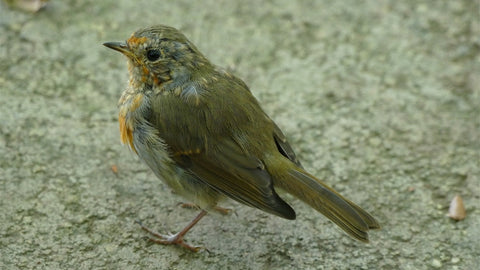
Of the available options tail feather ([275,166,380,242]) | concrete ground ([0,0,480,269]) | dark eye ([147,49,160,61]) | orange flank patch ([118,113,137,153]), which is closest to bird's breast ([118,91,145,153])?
orange flank patch ([118,113,137,153])

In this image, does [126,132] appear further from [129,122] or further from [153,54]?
[153,54]

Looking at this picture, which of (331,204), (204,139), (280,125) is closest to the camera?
(331,204)

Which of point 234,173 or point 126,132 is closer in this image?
point 234,173

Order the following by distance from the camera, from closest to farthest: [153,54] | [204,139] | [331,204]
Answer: [331,204] < [204,139] < [153,54]

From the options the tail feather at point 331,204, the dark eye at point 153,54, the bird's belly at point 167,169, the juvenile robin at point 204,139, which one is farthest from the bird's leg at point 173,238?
the dark eye at point 153,54

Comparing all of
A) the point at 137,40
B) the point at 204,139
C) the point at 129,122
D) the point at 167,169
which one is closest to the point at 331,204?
the point at 204,139

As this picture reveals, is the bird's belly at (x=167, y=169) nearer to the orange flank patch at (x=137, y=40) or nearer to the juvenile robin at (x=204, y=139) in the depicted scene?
the juvenile robin at (x=204, y=139)

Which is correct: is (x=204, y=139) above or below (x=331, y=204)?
above

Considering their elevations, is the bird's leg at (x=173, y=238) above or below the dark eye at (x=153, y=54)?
below
